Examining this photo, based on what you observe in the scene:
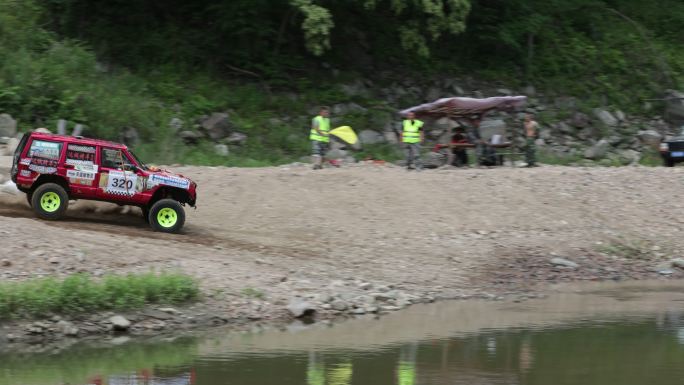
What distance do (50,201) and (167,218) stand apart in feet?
7.00

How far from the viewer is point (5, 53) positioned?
2992 cm

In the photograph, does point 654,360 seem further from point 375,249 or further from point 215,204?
point 215,204

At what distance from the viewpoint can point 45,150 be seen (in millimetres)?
18859

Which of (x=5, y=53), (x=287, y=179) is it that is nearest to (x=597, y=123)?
(x=287, y=179)

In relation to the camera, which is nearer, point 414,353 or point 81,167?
point 414,353

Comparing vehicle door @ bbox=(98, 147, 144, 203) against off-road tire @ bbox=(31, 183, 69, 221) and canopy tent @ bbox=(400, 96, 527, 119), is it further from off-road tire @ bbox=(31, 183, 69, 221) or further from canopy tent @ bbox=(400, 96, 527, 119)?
canopy tent @ bbox=(400, 96, 527, 119)

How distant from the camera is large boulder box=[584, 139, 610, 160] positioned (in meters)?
35.0

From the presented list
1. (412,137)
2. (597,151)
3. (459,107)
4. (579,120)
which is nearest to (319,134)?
(412,137)

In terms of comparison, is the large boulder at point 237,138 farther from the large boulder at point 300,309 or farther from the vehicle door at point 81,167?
the large boulder at point 300,309

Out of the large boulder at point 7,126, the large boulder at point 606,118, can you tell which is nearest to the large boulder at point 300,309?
the large boulder at point 7,126

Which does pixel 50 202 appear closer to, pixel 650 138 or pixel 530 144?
pixel 530 144

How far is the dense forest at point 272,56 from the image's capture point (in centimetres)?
2989

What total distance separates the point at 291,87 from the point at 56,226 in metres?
16.5

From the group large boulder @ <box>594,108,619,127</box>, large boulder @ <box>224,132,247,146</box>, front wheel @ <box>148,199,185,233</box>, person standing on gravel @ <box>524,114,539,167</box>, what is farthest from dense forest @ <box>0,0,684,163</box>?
front wheel @ <box>148,199,185,233</box>
